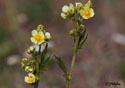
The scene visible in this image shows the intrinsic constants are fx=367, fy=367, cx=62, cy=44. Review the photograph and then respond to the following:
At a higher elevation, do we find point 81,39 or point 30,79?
point 81,39

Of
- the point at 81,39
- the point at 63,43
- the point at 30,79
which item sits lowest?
the point at 63,43

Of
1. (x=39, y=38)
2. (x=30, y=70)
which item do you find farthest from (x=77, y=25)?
(x=30, y=70)

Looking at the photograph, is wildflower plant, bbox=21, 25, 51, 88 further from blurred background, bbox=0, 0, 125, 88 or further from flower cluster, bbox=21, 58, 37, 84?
blurred background, bbox=0, 0, 125, 88

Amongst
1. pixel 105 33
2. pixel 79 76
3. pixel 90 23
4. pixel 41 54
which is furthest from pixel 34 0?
pixel 41 54

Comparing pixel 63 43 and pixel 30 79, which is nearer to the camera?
pixel 30 79

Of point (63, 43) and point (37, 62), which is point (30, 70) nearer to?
point (37, 62)

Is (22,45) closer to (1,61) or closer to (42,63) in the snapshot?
(1,61)

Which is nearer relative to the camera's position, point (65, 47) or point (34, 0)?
point (65, 47)

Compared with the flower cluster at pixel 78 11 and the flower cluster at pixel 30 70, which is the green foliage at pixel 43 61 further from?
the flower cluster at pixel 78 11
